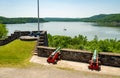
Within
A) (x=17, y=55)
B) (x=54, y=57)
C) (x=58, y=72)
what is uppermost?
(x=54, y=57)

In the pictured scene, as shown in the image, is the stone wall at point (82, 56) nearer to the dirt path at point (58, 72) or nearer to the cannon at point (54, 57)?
the cannon at point (54, 57)

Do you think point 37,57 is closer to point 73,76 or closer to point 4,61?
point 4,61

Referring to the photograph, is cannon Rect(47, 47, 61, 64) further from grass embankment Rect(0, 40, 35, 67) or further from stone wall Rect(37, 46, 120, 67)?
grass embankment Rect(0, 40, 35, 67)

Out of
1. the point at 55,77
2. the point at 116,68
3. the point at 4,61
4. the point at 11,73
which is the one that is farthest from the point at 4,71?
the point at 116,68

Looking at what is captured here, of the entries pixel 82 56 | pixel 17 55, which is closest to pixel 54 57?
pixel 82 56

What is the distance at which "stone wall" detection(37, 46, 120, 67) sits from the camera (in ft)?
43.9

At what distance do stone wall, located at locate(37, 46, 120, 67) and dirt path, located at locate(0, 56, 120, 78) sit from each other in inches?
24.4

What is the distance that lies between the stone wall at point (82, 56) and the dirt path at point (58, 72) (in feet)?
2.03

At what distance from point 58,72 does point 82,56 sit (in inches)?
116

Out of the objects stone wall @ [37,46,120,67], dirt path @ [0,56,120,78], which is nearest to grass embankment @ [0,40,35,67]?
dirt path @ [0,56,120,78]

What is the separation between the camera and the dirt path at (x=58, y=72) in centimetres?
1153

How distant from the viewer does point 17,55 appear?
16234 mm

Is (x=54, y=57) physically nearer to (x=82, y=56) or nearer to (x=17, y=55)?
(x=82, y=56)

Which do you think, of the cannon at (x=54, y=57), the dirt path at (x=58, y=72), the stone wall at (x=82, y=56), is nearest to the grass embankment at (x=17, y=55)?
the dirt path at (x=58, y=72)
